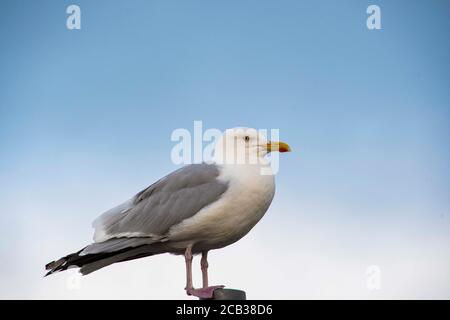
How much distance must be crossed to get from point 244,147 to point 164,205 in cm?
90

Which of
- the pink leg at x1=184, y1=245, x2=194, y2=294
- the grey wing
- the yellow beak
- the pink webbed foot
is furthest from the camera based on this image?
the yellow beak

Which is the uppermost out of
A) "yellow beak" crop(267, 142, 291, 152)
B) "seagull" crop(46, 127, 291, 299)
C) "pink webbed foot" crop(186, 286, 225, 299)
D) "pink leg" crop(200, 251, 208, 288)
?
"yellow beak" crop(267, 142, 291, 152)

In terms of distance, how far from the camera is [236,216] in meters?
5.84

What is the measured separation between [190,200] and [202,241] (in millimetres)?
376

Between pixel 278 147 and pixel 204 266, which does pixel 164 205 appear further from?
pixel 278 147

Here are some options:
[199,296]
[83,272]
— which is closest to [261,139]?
[199,296]

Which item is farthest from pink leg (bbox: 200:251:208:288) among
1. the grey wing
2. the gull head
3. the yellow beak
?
the yellow beak

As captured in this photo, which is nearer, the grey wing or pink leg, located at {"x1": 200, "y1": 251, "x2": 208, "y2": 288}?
the grey wing

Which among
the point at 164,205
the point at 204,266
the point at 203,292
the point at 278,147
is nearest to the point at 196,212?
the point at 164,205

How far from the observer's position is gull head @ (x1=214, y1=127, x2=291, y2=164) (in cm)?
617

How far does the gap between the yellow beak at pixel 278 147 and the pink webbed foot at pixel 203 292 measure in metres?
1.35

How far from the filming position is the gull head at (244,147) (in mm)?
6168

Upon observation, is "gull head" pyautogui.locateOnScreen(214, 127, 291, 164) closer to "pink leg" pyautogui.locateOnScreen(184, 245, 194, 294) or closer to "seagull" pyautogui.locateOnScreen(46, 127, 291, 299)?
"seagull" pyautogui.locateOnScreen(46, 127, 291, 299)

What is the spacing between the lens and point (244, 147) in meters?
6.28
